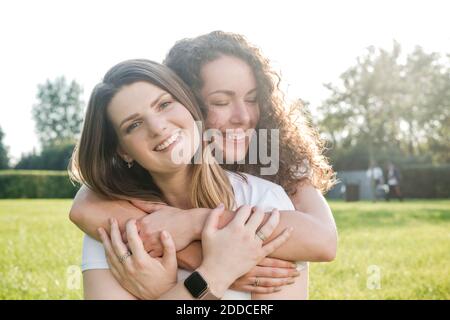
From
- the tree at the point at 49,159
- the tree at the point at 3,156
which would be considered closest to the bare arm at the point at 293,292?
the tree at the point at 49,159

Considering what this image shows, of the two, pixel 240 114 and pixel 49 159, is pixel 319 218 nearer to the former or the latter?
pixel 240 114

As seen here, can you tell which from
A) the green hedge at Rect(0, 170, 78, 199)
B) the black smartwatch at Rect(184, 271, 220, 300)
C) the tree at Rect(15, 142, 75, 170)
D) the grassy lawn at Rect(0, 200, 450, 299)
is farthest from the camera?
the tree at Rect(15, 142, 75, 170)

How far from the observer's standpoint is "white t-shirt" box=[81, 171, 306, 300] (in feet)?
7.78

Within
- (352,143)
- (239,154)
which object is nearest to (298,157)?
(239,154)

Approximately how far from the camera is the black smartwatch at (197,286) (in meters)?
2.19

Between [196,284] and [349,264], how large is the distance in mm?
5065

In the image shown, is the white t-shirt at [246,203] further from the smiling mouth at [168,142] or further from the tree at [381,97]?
the tree at [381,97]

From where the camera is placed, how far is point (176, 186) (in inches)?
103

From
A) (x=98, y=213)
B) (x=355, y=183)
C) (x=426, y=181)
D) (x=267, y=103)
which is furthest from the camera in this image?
(x=355, y=183)

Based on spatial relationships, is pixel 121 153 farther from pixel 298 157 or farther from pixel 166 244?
pixel 298 157

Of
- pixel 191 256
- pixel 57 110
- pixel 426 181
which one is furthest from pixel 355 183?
pixel 57 110

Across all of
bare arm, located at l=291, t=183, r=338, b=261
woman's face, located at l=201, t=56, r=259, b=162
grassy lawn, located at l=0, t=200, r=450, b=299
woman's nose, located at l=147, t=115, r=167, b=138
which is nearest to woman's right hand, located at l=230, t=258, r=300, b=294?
bare arm, located at l=291, t=183, r=338, b=261

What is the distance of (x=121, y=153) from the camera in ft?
8.66

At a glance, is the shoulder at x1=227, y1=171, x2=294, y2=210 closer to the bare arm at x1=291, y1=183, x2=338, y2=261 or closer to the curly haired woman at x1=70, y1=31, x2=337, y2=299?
the curly haired woman at x1=70, y1=31, x2=337, y2=299
